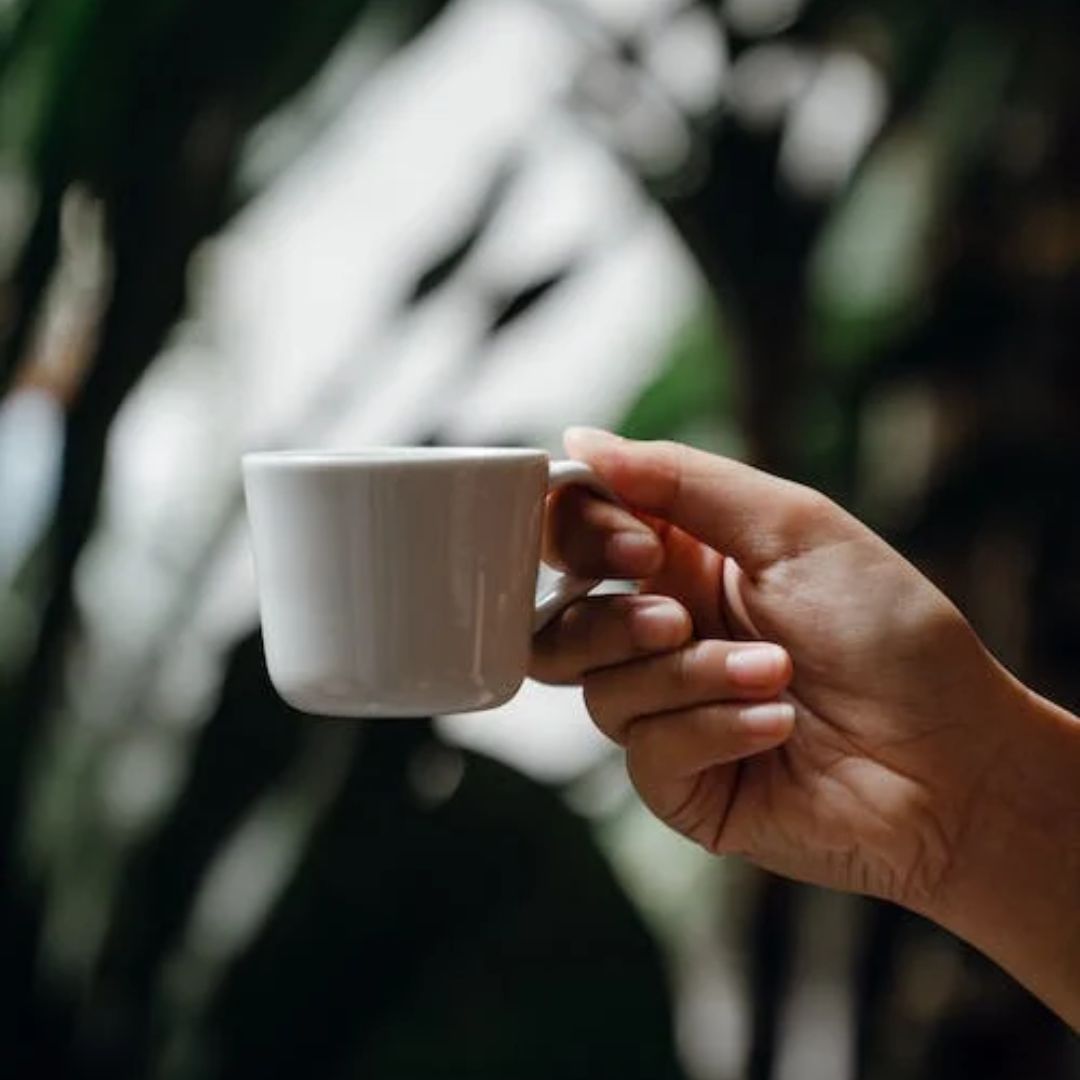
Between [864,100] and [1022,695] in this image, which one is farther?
[864,100]

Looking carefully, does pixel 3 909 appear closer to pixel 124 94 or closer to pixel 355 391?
pixel 355 391

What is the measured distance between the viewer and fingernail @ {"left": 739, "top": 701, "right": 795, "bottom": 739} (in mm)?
745

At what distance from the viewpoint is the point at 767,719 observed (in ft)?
2.46

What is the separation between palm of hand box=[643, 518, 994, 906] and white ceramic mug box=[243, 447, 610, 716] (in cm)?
18

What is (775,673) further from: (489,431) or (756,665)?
(489,431)

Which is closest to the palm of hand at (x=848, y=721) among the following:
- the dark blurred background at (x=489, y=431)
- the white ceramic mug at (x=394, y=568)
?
the white ceramic mug at (x=394, y=568)

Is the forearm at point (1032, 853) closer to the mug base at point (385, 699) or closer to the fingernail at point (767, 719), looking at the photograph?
the fingernail at point (767, 719)

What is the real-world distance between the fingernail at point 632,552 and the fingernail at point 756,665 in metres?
0.06

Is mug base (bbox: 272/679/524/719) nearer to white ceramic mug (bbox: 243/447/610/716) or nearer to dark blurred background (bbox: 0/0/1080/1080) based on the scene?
white ceramic mug (bbox: 243/447/610/716)

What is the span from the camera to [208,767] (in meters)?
1.17

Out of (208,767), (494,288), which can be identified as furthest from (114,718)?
(494,288)

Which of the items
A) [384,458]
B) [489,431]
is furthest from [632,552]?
[489,431]

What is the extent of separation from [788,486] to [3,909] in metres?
0.66

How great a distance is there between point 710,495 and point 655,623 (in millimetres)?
62
